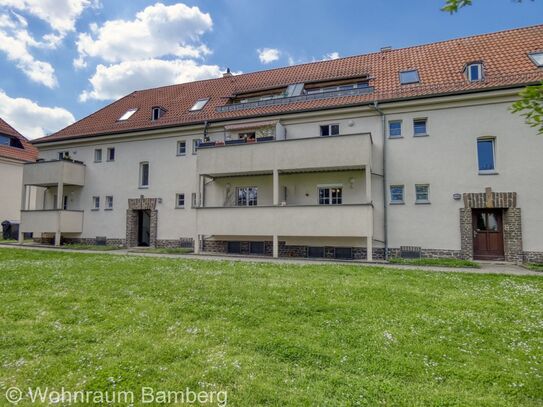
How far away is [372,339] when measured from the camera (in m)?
4.87

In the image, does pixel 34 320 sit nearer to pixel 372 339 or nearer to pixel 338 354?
pixel 338 354

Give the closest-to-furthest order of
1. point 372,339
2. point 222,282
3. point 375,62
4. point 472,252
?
point 372,339, point 222,282, point 472,252, point 375,62

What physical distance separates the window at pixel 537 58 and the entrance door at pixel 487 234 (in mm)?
6480

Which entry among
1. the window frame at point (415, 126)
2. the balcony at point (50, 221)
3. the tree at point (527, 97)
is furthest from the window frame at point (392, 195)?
the balcony at point (50, 221)

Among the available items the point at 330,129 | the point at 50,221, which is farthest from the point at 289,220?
the point at 50,221

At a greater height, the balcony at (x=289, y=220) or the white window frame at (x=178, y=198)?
the white window frame at (x=178, y=198)

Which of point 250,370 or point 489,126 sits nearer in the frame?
point 250,370

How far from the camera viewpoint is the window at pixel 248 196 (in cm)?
1739

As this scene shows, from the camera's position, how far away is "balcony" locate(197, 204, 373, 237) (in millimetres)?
13742

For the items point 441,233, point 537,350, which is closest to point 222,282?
point 537,350

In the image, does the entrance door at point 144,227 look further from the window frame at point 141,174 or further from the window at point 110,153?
the window at point 110,153

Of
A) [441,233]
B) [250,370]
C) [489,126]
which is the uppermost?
[489,126]

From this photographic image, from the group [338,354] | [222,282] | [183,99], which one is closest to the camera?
[338,354]

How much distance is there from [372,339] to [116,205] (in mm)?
18778
